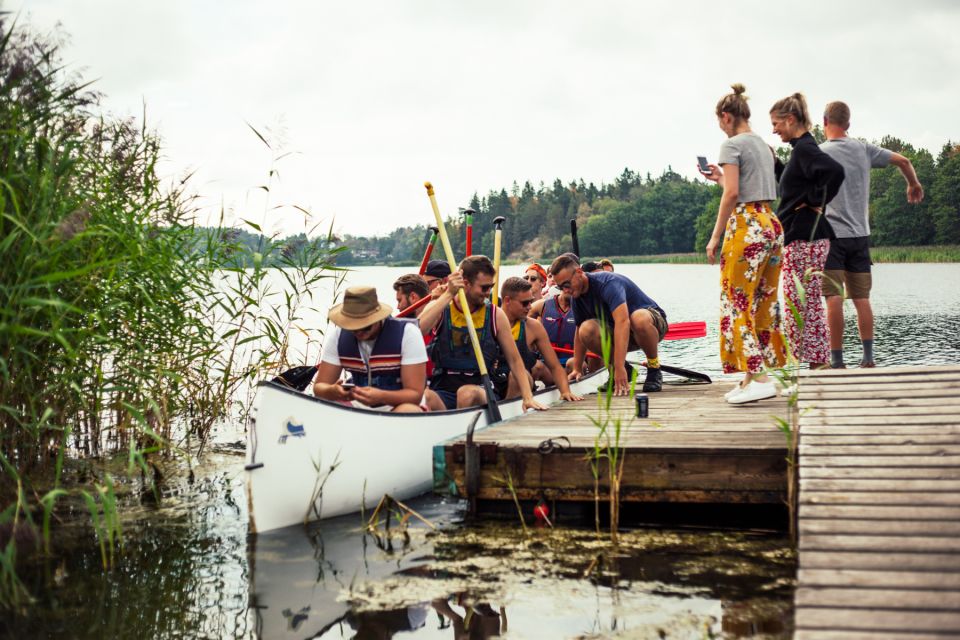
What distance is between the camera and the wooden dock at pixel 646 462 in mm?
4945

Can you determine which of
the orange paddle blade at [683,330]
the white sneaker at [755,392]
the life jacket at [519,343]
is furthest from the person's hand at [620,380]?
the orange paddle blade at [683,330]

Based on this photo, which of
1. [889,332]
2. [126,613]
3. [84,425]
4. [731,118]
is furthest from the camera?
[889,332]

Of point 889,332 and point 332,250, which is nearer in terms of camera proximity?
point 332,250

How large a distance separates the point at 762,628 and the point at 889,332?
1671 cm

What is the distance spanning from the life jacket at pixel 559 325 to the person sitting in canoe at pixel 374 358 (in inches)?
123

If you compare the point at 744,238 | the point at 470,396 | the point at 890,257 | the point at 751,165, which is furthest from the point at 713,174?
the point at 890,257

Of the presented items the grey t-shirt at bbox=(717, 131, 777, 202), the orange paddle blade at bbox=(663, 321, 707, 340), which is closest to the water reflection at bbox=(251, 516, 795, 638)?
the grey t-shirt at bbox=(717, 131, 777, 202)

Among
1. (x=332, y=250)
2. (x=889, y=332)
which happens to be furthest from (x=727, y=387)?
(x=889, y=332)

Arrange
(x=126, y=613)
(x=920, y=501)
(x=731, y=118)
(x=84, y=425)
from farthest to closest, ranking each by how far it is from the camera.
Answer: (x=84, y=425), (x=731, y=118), (x=126, y=613), (x=920, y=501)

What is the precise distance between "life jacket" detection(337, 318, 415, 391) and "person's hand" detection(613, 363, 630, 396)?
197 cm

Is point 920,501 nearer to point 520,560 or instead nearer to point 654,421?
point 520,560

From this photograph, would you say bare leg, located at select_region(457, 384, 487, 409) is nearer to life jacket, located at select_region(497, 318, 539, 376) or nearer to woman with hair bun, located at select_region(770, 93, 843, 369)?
life jacket, located at select_region(497, 318, 539, 376)

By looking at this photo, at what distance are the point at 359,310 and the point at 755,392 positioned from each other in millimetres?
2496

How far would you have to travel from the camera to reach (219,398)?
7.47 metres
